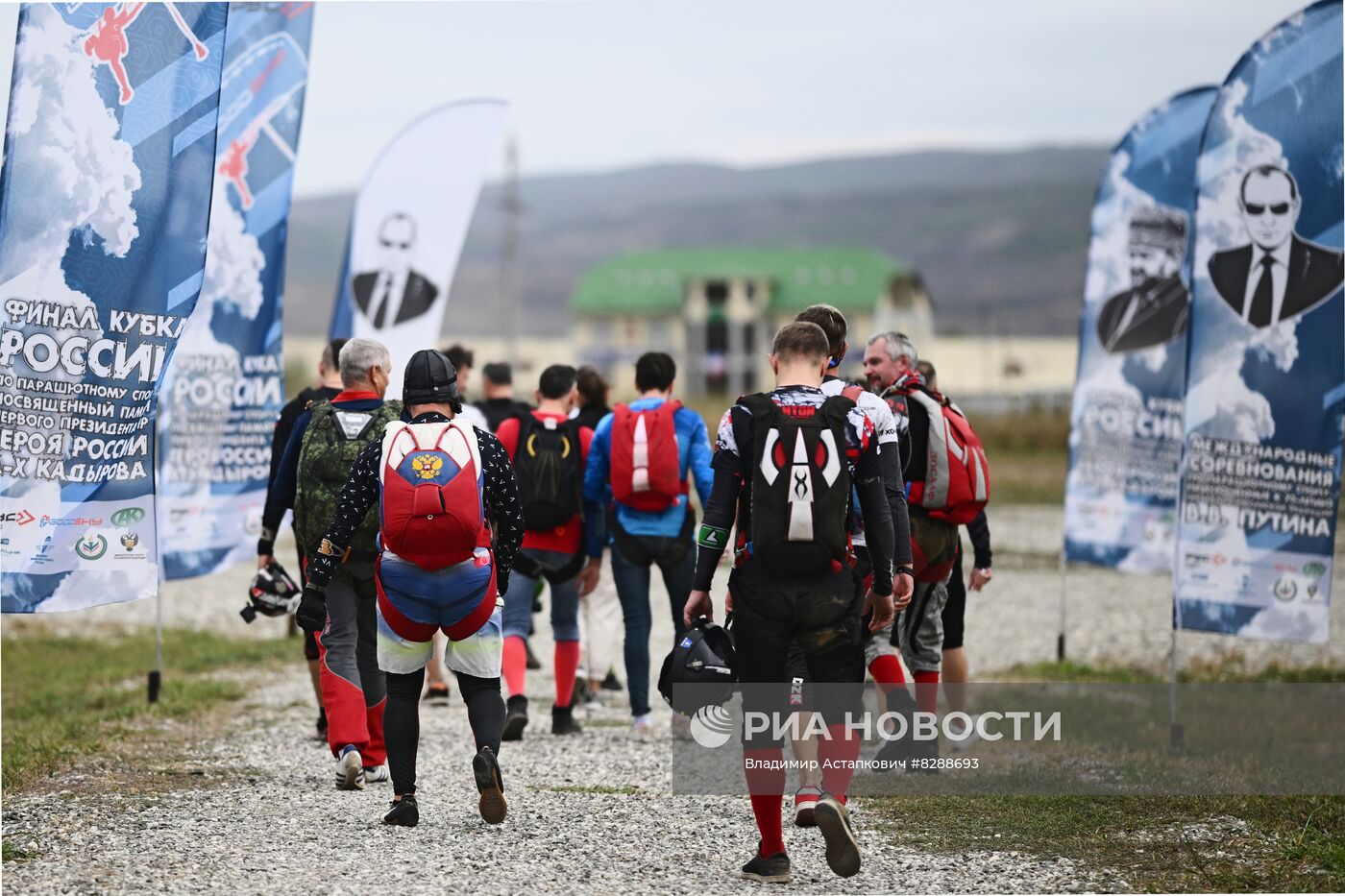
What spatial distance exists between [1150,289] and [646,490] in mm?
6091

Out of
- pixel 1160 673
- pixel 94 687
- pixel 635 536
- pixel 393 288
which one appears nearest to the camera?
pixel 635 536

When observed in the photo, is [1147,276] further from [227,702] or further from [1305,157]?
[227,702]

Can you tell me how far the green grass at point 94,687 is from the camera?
28.9 feet

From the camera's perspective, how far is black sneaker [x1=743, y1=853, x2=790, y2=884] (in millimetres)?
5906

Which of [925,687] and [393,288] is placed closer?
[925,687]

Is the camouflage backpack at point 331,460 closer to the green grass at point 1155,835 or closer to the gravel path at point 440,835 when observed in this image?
the gravel path at point 440,835

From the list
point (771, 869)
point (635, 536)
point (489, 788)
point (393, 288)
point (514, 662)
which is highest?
point (393, 288)

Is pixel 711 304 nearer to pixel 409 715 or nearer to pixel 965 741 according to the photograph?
pixel 965 741

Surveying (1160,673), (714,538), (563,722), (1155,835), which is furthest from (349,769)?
(1160,673)

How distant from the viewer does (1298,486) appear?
9.22 m

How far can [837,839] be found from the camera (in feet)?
18.2

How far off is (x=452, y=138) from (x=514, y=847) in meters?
7.76

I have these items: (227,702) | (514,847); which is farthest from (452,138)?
(514,847)

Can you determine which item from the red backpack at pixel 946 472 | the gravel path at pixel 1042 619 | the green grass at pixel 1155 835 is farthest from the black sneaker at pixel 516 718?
the red backpack at pixel 946 472
